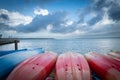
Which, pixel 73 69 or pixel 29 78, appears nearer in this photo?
pixel 29 78

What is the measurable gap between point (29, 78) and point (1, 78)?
61.3 inches

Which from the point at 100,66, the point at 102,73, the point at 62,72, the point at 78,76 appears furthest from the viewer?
the point at 100,66

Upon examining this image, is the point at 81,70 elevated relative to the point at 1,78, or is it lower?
elevated

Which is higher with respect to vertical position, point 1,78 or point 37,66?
point 37,66

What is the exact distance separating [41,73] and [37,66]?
0.48 metres

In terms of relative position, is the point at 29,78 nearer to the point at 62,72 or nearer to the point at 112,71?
the point at 62,72

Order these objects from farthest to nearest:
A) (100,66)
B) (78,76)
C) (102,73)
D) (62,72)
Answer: (100,66)
(102,73)
(62,72)
(78,76)

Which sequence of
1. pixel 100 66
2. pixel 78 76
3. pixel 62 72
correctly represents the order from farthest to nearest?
1. pixel 100 66
2. pixel 62 72
3. pixel 78 76

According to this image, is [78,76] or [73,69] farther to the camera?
[73,69]

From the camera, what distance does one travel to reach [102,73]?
612 cm

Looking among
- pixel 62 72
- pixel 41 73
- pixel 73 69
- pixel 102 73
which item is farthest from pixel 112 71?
pixel 41 73

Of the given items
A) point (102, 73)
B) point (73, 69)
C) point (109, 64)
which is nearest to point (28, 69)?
point (73, 69)

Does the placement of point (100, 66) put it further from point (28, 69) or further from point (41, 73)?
point (28, 69)

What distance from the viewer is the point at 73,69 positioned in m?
5.62
